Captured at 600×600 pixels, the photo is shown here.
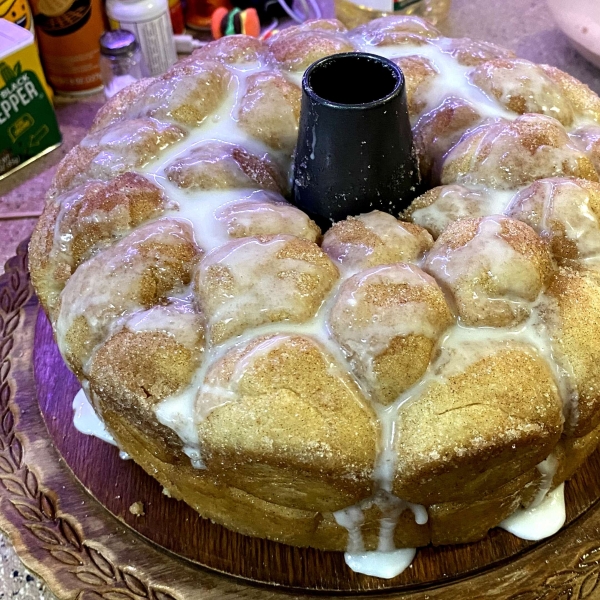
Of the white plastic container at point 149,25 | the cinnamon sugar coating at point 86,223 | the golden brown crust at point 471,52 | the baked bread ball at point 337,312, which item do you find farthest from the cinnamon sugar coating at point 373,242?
the white plastic container at point 149,25

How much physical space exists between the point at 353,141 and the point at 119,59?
876 mm

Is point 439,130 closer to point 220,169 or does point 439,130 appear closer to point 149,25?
point 220,169

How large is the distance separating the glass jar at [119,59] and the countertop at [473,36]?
0.15m

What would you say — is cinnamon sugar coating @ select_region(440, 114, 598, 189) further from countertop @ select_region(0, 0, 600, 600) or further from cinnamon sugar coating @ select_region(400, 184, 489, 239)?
countertop @ select_region(0, 0, 600, 600)

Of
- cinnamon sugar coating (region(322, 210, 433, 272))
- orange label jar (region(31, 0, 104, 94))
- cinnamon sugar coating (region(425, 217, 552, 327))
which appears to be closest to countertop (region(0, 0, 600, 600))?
orange label jar (region(31, 0, 104, 94))

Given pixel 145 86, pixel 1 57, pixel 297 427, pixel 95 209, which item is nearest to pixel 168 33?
pixel 1 57

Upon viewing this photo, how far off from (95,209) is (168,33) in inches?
36.9

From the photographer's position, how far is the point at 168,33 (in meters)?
1.56

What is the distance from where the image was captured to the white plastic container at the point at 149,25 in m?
1.46

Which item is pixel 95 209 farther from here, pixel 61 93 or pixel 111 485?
pixel 61 93

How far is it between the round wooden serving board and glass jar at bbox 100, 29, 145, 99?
838mm

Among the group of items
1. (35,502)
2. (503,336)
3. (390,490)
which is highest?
(503,336)

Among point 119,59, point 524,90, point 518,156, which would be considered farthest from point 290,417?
point 119,59

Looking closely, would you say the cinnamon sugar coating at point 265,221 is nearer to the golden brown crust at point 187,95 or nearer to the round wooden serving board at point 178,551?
the golden brown crust at point 187,95
